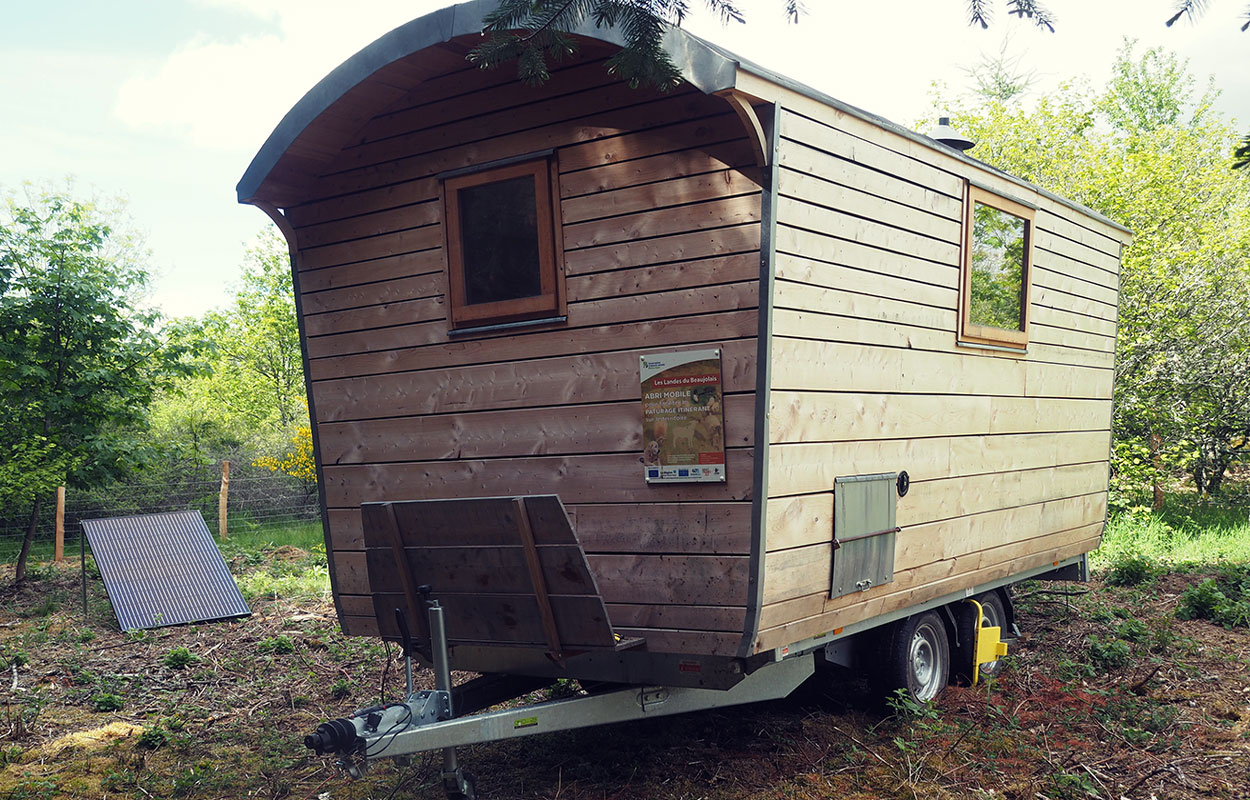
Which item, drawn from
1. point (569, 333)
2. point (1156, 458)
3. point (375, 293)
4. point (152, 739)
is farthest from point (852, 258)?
point (1156, 458)

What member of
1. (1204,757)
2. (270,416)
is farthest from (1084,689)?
(270,416)

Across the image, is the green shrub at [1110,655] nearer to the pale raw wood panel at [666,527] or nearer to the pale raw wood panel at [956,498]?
the pale raw wood panel at [956,498]

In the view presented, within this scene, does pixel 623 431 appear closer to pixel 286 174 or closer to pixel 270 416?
pixel 286 174

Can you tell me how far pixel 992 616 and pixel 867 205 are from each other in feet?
11.6

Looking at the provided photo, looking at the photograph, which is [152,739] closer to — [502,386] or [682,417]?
[502,386]

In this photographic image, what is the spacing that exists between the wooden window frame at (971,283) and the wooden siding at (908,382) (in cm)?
8

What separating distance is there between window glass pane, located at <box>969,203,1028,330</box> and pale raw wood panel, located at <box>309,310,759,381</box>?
249cm

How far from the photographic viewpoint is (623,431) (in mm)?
4730

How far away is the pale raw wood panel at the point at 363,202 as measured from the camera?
5.37 metres

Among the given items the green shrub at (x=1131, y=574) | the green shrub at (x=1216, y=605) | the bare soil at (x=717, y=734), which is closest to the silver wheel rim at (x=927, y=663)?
the bare soil at (x=717, y=734)

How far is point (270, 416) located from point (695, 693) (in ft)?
88.3

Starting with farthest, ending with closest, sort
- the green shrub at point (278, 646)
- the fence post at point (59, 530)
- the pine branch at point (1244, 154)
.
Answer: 1. the fence post at point (59, 530)
2. the green shrub at point (278, 646)
3. the pine branch at point (1244, 154)

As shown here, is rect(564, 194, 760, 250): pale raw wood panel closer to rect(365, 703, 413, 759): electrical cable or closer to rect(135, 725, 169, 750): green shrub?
rect(365, 703, 413, 759): electrical cable

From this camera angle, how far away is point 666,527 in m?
4.61
